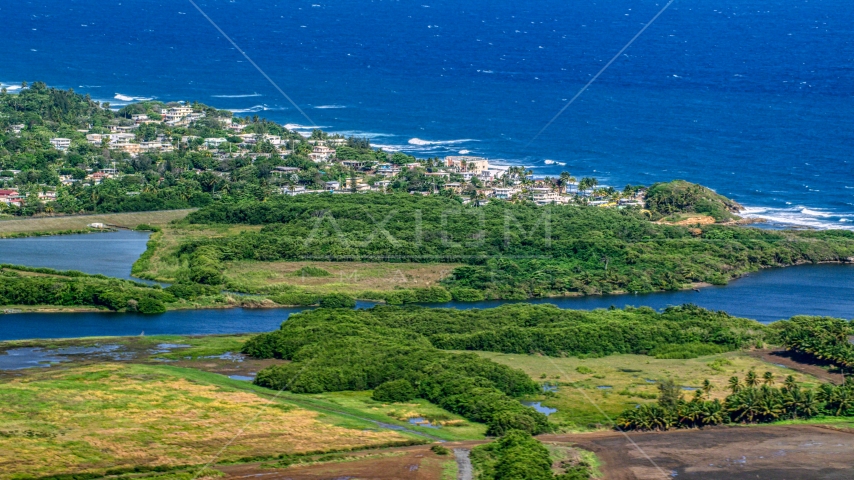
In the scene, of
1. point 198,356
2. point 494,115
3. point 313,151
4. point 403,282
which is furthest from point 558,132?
point 198,356

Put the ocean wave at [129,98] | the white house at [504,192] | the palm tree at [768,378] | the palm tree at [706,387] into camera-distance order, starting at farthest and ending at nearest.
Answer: the ocean wave at [129,98] < the white house at [504,192] < the palm tree at [768,378] < the palm tree at [706,387]

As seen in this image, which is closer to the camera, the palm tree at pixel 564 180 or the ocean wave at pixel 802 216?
the ocean wave at pixel 802 216

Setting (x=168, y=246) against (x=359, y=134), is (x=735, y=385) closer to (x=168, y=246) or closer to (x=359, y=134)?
(x=168, y=246)

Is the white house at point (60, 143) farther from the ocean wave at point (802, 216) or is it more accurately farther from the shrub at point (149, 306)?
the ocean wave at point (802, 216)

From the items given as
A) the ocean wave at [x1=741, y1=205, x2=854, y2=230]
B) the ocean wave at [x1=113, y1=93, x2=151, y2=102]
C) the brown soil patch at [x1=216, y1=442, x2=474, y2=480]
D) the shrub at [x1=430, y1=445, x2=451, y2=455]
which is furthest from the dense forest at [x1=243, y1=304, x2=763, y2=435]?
the ocean wave at [x1=113, y1=93, x2=151, y2=102]

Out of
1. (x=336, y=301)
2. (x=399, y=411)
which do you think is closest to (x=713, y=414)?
(x=399, y=411)

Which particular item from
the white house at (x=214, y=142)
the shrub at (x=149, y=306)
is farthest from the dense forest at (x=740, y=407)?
the white house at (x=214, y=142)

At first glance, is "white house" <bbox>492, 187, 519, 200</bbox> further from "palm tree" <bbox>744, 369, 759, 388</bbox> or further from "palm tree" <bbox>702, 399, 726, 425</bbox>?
"palm tree" <bbox>702, 399, 726, 425</bbox>

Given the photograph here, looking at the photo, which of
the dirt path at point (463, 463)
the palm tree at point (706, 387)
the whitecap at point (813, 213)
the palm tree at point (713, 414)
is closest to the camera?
the dirt path at point (463, 463)
